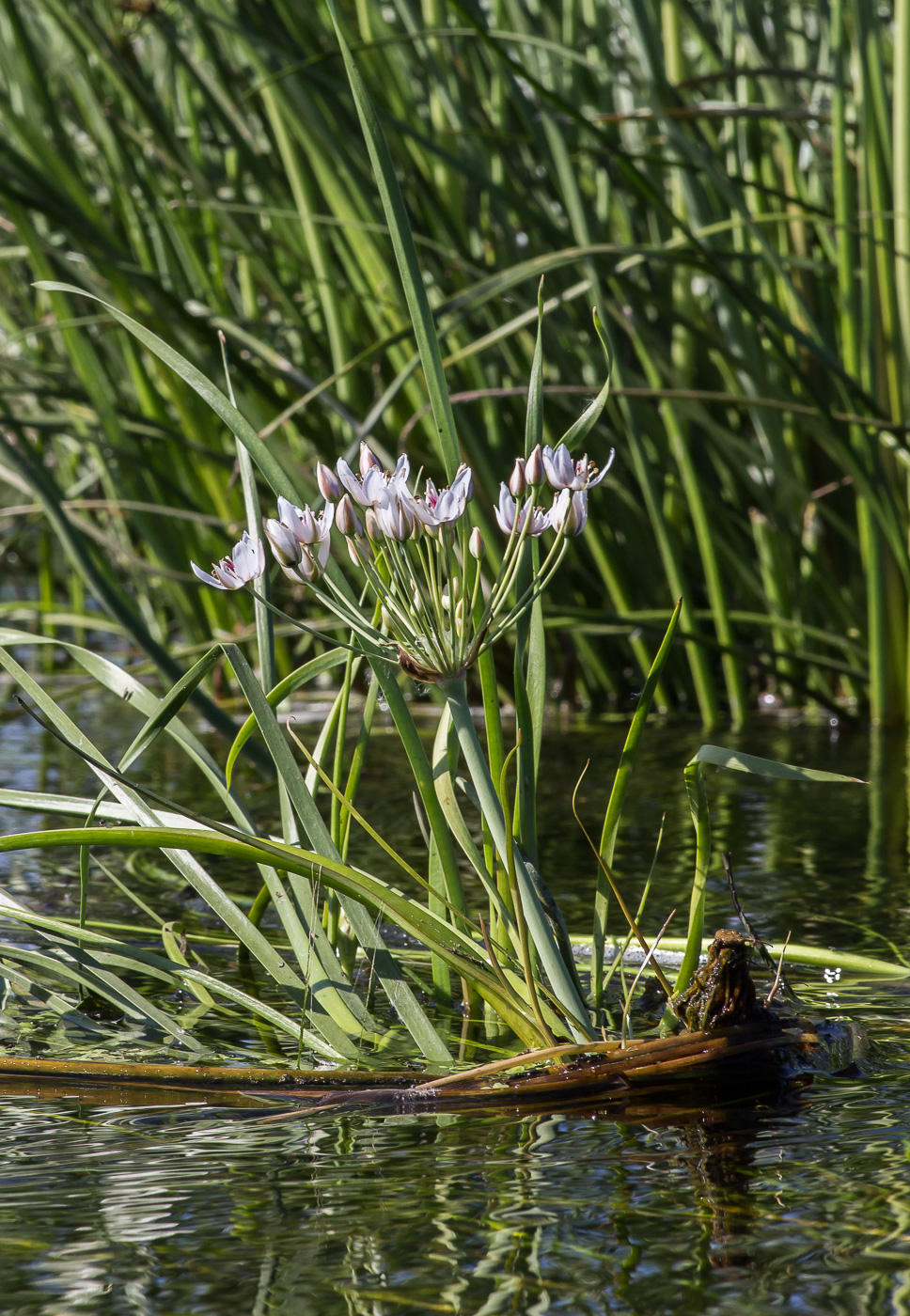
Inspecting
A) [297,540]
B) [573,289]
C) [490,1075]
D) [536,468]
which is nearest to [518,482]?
[536,468]

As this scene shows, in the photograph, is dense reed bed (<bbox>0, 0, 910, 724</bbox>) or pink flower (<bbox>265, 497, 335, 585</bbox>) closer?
pink flower (<bbox>265, 497, 335, 585</bbox>)

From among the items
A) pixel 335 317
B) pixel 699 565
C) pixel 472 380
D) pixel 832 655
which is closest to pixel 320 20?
pixel 335 317

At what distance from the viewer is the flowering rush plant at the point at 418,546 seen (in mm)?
739

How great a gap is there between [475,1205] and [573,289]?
1381 millimetres

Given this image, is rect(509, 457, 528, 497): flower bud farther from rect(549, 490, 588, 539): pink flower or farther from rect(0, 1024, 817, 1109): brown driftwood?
rect(0, 1024, 817, 1109): brown driftwood

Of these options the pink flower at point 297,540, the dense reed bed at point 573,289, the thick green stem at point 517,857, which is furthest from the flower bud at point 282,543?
the dense reed bed at point 573,289

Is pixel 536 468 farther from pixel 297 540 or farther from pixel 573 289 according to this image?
pixel 573 289

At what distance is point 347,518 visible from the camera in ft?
2.53

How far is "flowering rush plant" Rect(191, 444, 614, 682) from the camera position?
2.42 feet

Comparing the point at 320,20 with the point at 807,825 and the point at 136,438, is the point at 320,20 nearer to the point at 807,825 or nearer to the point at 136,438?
the point at 136,438

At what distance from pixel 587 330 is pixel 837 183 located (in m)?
0.55

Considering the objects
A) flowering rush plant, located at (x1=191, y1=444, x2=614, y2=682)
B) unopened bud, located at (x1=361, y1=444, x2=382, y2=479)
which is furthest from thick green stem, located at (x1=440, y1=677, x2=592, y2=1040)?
unopened bud, located at (x1=361, y1=444, x2=382, y2=479)

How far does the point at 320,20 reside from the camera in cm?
206

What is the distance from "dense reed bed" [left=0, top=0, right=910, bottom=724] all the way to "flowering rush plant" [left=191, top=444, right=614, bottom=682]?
3.04ft
